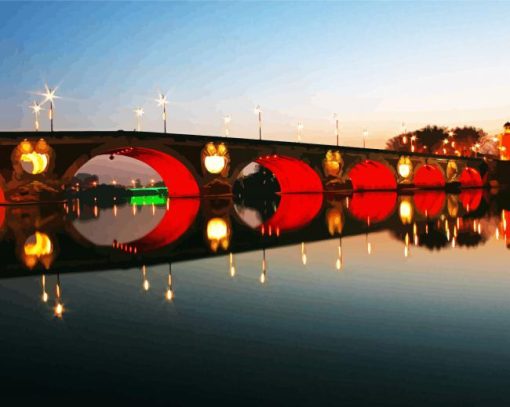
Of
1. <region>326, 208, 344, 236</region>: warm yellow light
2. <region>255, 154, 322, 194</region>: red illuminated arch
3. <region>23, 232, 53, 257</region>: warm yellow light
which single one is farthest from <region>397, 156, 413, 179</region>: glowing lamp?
<region>23, 232, 53, 257</region>: warm yellow light

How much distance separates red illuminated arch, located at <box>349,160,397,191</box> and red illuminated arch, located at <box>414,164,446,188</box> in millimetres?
7160

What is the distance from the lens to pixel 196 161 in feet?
169

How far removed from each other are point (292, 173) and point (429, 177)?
101 feet

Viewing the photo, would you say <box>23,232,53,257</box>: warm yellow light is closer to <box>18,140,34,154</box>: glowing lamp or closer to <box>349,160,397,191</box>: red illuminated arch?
<box>18,140,34,154</box>: glowing lamp

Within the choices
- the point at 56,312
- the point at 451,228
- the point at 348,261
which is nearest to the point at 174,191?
the point at 451,228

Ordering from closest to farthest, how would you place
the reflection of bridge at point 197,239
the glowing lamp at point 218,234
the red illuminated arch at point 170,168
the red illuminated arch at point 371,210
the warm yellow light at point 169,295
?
the warm yellow light at point 169,295 → the reflection of bridge at point 197,239 → the glowing lamp at point 218,234 → the red illuminated arch at point 371,210 → the red illuminated arch at point 170,168

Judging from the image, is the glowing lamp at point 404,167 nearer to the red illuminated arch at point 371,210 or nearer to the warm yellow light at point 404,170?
the warm yellow light at point 404,170

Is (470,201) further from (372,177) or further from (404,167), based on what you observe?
(372,177)

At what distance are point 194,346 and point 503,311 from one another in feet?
14.2

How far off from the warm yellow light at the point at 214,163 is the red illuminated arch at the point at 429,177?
3928 centimetres

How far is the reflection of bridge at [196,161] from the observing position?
143ft

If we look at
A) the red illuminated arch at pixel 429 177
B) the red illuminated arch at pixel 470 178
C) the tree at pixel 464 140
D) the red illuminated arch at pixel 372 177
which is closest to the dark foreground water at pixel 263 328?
the red illuminated arch at pixel 372 177

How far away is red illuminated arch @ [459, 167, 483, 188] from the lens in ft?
312

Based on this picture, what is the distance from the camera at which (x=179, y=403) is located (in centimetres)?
497
